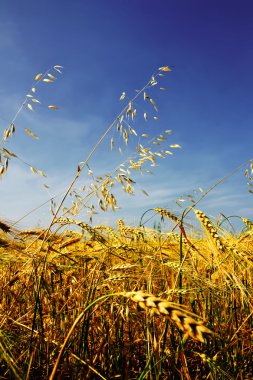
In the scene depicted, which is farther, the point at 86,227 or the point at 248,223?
the point at 248,223

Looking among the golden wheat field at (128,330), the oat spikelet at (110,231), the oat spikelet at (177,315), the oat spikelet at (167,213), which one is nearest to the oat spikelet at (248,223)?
the golden wheat field at (128,330)

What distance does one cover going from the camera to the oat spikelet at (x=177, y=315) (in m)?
0.63

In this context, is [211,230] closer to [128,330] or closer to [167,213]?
[167,213]

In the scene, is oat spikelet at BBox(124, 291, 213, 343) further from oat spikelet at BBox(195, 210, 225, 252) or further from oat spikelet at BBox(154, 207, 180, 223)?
oat spikelet at BBox(154, 207, 180, 223)

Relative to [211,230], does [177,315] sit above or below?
below

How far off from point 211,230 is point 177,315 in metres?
0.96

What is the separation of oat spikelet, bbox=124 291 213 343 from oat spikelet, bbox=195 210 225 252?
89 cm

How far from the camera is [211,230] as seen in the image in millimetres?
1582

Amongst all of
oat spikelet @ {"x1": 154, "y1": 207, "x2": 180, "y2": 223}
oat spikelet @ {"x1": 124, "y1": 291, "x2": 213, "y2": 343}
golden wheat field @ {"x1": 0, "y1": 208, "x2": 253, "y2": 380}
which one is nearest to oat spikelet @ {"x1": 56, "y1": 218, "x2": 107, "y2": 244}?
golden wheat field @ {"x1": 0, "y1": 208, "x2": 253, "y2": 380}

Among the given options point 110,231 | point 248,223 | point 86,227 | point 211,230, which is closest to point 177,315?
point 211,230

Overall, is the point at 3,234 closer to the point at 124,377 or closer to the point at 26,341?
the point at 26,341

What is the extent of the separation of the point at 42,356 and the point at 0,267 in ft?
5.54

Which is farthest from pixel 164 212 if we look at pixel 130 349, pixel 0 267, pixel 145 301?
Result: pixel 0 267

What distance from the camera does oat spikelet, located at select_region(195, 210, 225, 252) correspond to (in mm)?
1544
